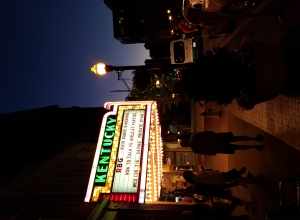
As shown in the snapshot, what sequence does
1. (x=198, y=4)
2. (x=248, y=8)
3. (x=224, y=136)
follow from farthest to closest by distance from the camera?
1. (x=198, y=4)
2. (x=248, y=8)
3. (x=224, y=136)

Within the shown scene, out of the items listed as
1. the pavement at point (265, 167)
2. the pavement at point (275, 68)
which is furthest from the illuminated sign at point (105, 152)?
the pavement at point (275, 68)

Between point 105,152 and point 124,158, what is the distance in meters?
Answer: 0.79

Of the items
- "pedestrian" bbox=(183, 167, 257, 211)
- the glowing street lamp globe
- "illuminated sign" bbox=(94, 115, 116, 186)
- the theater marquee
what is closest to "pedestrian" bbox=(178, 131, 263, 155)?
"pedestrian" bbox=(183, 167, 257, 211)

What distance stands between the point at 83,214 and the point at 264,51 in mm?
6480

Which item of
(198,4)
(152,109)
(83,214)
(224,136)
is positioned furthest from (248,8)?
(83,214)

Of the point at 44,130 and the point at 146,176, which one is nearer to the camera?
the point at 146,176

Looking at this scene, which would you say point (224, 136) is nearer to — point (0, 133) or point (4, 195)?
point (4, 195)

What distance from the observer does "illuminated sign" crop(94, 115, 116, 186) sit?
11.2 metres

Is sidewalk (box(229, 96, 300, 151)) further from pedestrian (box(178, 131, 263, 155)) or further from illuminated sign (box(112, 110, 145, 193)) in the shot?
illuminated sign (box(112, 110, 145, 193))

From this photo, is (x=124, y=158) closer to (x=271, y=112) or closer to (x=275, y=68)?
(x=271, y=112)

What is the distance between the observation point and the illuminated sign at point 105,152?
1123 centimetres

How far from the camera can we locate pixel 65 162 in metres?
17.1

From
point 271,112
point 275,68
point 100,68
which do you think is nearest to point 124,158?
point 100,68

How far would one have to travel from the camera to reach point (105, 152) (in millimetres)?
11953
